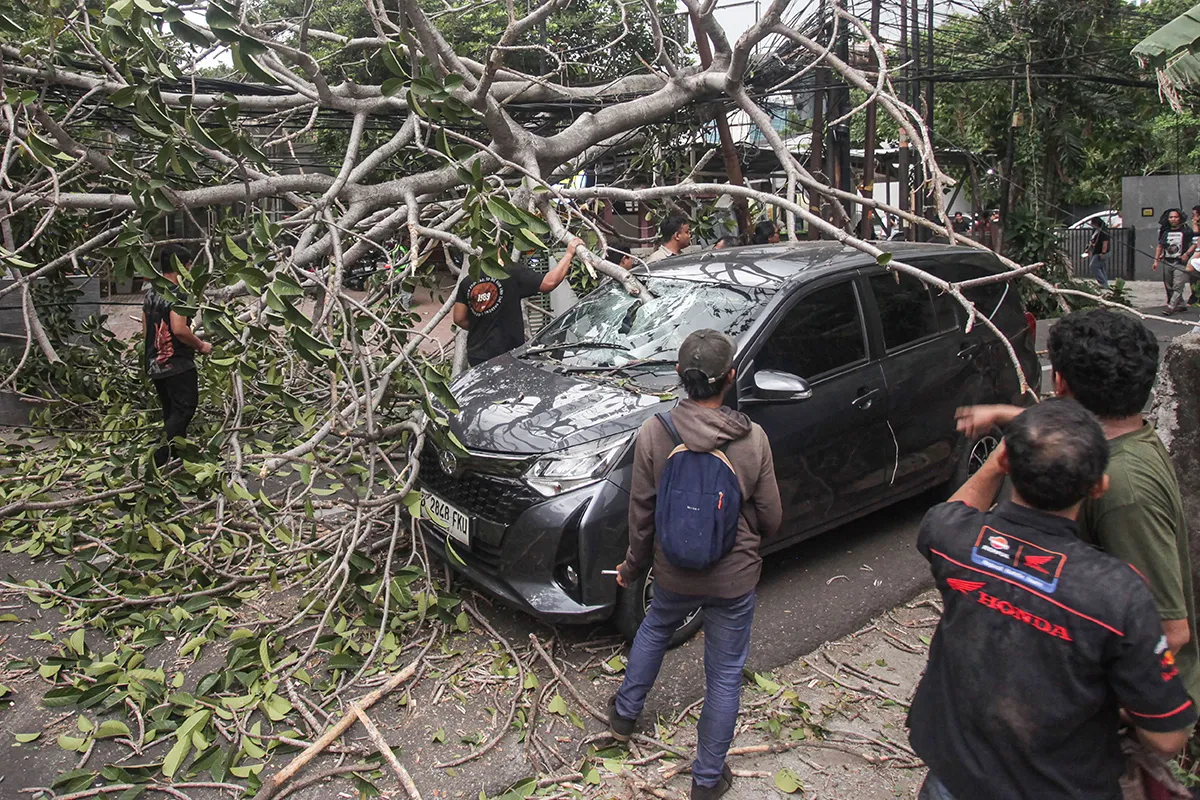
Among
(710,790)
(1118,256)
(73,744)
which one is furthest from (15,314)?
(1118,256)

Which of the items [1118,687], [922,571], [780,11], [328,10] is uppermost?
[328,10]

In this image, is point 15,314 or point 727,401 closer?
point 727,401

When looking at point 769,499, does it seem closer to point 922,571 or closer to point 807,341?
point 807,341

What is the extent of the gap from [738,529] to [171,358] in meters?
4.40

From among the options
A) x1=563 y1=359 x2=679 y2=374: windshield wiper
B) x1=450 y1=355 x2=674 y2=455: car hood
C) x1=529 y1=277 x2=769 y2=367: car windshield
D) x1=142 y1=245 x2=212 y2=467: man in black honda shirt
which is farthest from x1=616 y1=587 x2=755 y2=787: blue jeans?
x1=142 y1=245 x2=212 y2=467: man in black honda shirt

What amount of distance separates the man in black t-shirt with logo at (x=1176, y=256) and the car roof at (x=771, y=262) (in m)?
11.9

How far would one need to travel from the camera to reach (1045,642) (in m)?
1.73

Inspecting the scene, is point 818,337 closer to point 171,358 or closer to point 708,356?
point 708,356

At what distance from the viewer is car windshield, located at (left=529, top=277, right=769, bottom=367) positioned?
437 cm

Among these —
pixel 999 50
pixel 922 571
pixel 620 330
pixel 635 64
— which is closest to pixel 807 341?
pixel 620 330

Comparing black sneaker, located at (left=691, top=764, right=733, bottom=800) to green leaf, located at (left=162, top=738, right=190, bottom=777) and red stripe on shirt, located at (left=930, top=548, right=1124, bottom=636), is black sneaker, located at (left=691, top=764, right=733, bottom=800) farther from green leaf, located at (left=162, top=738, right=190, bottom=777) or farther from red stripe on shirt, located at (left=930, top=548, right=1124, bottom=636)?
green leaf, located at (left=162, top=738, right=190, bottom=777)

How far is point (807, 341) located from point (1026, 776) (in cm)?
286

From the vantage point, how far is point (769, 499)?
9.58 ft

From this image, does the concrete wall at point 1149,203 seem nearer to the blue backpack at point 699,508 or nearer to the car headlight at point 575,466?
the car headlight at point 575,466
